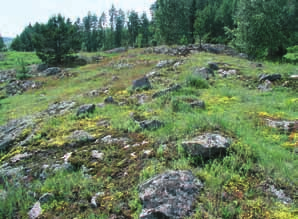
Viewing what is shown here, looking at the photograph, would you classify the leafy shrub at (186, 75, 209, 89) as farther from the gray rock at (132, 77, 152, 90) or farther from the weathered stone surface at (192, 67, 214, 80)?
the gray rock at (132, 77, 152, 90)

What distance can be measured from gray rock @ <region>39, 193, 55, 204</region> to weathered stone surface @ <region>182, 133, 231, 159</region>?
3.15 meters

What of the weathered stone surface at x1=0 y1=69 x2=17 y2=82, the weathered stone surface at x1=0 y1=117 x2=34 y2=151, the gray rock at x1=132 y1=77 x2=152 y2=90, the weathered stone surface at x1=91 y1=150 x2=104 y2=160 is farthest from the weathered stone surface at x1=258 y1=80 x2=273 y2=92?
the weathered stone surface at x1=0 y1=69 x2=17 y2=82

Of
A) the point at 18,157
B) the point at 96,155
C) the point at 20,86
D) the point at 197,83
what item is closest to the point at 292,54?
the point at 197,83

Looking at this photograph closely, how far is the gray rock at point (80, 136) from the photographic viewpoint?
10484mm

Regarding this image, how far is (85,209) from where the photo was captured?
6621 mm

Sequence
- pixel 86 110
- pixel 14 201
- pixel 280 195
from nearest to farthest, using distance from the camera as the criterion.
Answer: pixel 280 195
pixel 14 201
pixel 86 110

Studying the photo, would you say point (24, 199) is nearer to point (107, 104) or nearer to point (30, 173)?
point (30, 173)

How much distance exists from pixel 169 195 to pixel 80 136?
5617mm

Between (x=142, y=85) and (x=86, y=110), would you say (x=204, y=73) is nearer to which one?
(x=142, y=85)

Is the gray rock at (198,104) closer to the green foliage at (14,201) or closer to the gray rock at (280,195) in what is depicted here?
the gray rock at (280,195)

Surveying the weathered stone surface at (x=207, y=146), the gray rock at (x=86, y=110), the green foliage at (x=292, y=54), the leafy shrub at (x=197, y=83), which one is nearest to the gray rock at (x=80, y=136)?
the gray rock at (x=86, y=110)

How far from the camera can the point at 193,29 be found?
74.9m

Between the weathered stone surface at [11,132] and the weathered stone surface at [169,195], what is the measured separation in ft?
27.5

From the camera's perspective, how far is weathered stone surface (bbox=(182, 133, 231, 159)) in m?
7.24
